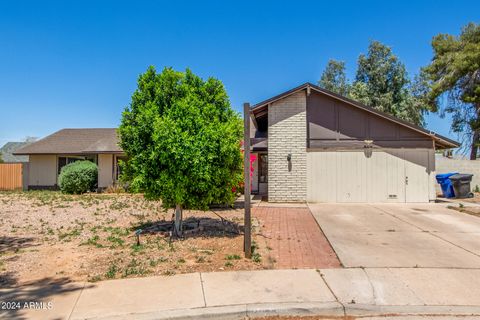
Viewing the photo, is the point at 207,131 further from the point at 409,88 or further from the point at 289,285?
the point at 409,88

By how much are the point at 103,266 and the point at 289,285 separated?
10.5 ft

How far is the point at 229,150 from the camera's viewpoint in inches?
284

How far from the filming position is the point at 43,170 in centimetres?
2231

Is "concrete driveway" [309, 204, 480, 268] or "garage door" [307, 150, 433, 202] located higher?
"garage door" [307, 150, 433, 202]

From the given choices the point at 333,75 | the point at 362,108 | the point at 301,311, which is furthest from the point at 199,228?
the point at 333,75

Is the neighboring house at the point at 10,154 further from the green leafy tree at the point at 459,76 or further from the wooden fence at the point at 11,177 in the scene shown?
the green leafy tree at the point at 459,76

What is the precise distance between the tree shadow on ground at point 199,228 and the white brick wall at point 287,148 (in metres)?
5.19

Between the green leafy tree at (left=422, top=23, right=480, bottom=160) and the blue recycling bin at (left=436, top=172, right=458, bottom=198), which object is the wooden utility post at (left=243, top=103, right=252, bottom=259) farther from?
the green leafy tree at (left=422, top=23, right=480, bottom=160)

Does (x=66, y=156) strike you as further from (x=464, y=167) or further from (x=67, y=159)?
(x=464, y=167)

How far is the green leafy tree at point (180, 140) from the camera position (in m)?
6.97

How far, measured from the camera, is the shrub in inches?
734

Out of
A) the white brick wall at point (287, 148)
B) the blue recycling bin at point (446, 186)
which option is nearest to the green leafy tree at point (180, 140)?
the white brick wall at point (287, 148)

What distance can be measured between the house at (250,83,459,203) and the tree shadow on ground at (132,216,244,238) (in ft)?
18.3

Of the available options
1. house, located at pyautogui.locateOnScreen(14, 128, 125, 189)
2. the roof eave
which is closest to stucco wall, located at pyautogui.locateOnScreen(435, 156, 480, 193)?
the roof eave
